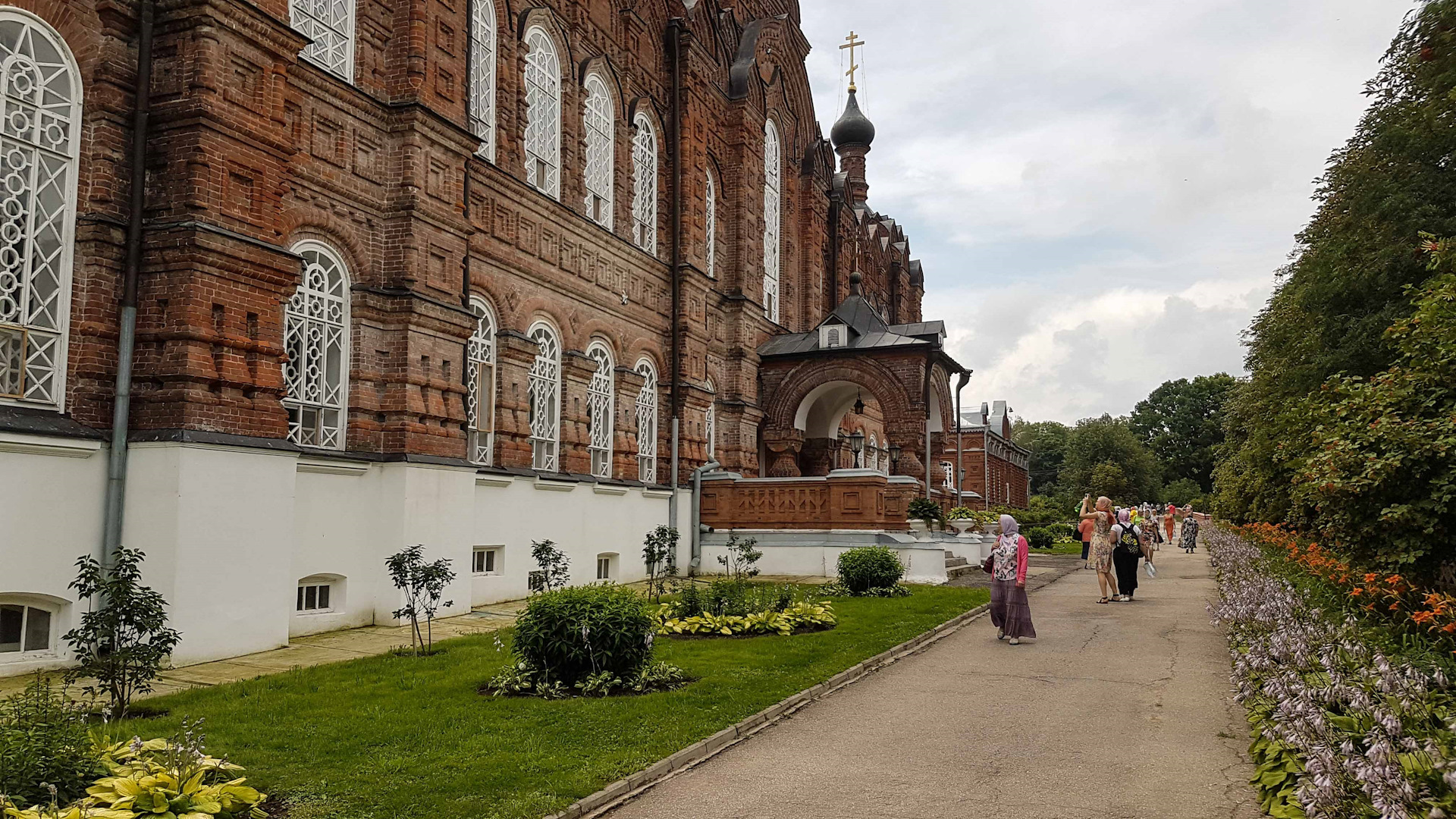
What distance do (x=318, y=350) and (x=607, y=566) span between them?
301 inches

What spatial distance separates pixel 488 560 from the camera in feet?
48.4

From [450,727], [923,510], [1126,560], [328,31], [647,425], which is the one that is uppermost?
[328,31]

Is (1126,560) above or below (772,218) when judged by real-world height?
below

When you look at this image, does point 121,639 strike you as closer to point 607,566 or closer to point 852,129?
point 607,566

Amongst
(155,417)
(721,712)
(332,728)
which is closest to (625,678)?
(721,712)

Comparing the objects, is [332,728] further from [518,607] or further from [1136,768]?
[518,607]

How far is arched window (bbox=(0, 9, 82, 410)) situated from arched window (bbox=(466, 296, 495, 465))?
5.97 m

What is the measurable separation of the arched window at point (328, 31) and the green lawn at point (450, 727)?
7239 millimetres

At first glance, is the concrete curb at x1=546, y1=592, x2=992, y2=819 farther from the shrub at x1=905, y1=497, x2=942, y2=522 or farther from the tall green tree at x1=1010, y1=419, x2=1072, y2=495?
the tall green tree at x1=1010, y1=419, x2=1072, y2=495

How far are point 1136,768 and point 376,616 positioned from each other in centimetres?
887

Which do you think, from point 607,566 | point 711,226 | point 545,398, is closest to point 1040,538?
point 711,226

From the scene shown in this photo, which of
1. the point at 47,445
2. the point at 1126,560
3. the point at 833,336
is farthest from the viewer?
the point at 833,336

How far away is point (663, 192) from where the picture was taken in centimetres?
2148

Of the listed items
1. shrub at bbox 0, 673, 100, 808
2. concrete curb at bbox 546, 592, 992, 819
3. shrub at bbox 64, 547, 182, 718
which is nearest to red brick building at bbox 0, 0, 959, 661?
shrub at bbox 64, 547, 182, 718
